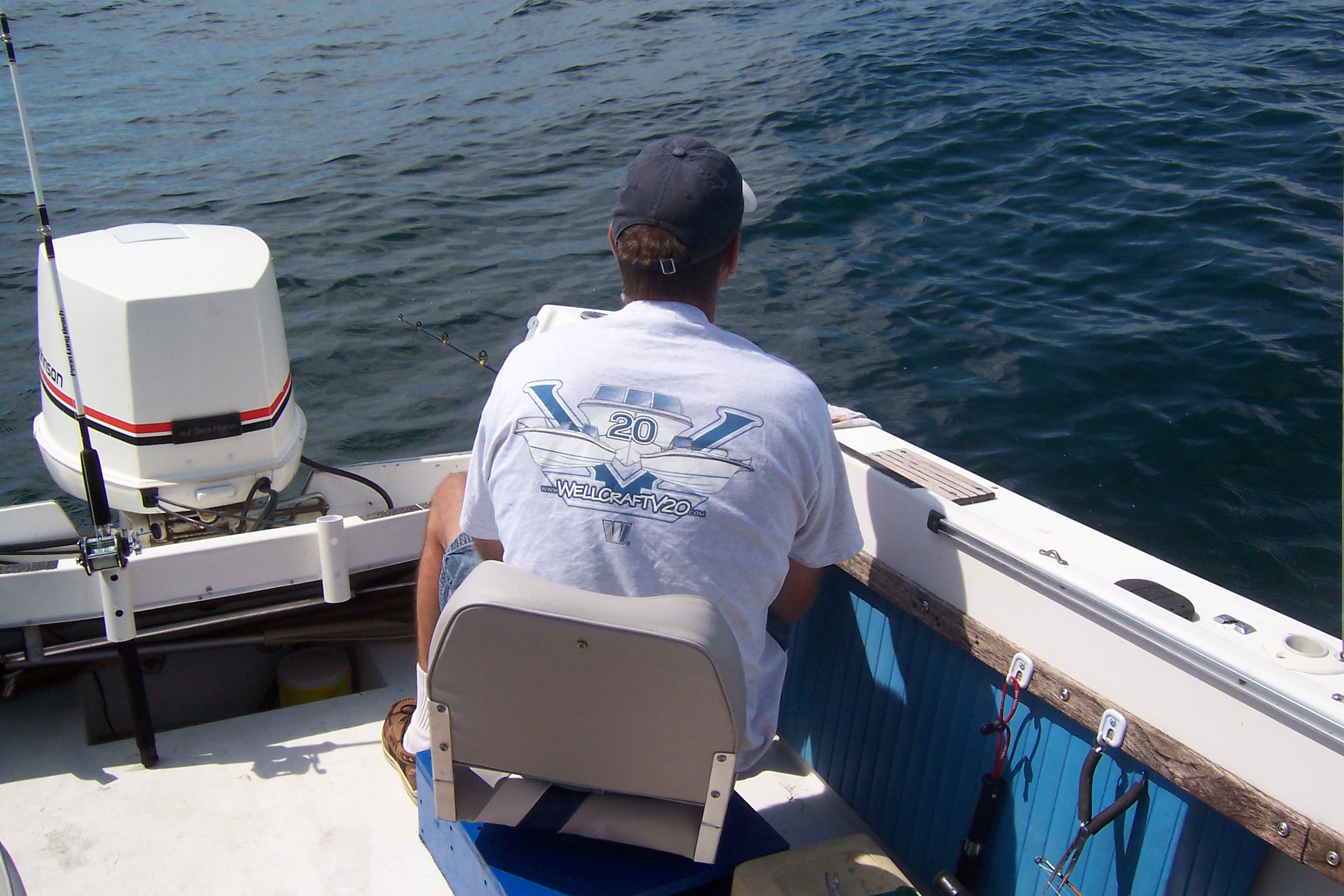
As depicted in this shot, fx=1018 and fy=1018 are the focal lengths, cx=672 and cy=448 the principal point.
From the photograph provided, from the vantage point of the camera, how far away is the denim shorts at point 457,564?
1661 millimetres

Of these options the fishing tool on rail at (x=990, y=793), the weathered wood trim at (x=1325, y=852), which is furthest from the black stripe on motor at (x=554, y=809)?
the weathered wood trim at (x=1325, y=852)

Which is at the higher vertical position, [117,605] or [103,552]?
[103,552]

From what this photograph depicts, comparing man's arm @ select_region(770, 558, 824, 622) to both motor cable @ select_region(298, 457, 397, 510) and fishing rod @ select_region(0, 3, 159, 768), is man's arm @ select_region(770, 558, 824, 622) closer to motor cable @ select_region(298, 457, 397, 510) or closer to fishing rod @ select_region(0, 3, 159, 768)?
fishing rod @ select_region(0, 3, 159, 768)

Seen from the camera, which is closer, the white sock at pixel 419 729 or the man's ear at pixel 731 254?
the man's ear at pixel 731 254

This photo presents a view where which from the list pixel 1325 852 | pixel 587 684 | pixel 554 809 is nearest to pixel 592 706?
pixel 587 684

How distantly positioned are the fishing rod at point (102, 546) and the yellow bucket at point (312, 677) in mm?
445

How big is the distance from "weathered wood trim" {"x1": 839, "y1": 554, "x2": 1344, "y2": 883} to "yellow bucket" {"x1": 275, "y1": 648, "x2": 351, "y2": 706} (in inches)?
57.9

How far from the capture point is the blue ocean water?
4000mm

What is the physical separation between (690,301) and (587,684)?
1.89ft

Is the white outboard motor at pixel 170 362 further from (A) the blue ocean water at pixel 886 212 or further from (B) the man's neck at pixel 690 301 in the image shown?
(B) the man's neck at pixel 690 301

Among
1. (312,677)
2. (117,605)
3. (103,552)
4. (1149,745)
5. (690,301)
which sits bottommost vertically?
(312,677)

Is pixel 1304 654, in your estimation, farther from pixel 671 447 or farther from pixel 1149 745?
pixel 671 447

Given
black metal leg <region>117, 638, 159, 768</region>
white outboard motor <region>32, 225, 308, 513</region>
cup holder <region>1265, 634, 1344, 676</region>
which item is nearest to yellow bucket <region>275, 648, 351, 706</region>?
black metal leg <region>117, 638, 159, 768</region>

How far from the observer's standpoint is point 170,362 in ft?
7.43
